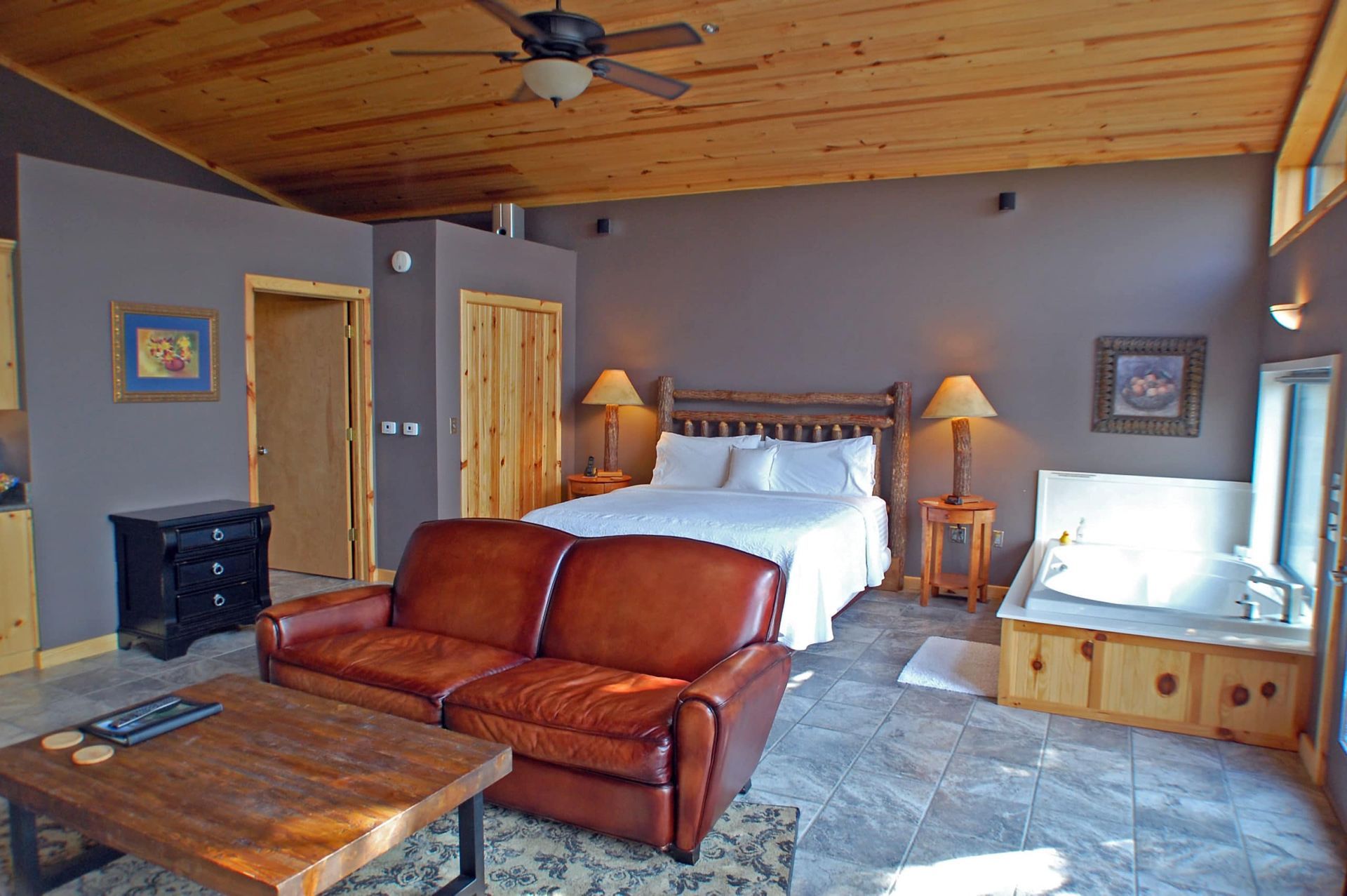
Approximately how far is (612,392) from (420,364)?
1438 mm

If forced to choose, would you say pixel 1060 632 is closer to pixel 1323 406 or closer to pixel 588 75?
pixel 1323 406

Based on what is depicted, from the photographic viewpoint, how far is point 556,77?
3262 mm

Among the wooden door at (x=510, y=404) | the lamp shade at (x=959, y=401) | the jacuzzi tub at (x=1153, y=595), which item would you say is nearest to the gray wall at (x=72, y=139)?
the wooden door at (x=510, y=404)

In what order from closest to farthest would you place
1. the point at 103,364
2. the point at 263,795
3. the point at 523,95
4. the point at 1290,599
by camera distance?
the point at 263,795, the point at 1290,599, the point at 523,95, the point at 103,364

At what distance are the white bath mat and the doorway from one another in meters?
3.76

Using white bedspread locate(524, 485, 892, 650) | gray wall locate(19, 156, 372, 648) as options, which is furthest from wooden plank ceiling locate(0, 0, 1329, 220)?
white bedspread locate(524, 485, 892, 650)

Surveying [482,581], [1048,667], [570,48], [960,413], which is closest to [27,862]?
[482,581]

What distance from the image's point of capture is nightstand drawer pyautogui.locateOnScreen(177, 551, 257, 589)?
14.7 feet

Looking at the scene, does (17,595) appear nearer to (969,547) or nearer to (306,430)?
(306,430)

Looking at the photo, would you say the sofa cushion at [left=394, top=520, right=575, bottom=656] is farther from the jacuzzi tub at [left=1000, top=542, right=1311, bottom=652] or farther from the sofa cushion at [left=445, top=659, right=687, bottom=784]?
the jacuzzi tub at [left=1000, top=542, right=1311, bottom=652]

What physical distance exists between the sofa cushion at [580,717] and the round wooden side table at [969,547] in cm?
308

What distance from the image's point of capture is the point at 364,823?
187cm

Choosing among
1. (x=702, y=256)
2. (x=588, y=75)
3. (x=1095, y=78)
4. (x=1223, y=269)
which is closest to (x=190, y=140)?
(x=702, y=256)

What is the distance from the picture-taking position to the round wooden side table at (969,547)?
17.5 ft
